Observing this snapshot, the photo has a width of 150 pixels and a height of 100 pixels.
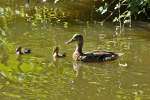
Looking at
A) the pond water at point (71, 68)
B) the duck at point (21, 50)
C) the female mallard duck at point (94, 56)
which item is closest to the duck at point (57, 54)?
the pond water at point (71, 68)

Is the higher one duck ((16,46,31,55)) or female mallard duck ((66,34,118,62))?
duck ((16,46,31,55))

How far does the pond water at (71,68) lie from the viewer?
1033 centimetres

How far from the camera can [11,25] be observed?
603 inches

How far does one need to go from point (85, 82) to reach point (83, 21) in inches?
202

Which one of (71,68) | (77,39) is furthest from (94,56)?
(77,39)

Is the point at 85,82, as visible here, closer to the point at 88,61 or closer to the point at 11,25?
the point at 88,61

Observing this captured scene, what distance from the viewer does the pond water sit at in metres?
10.3

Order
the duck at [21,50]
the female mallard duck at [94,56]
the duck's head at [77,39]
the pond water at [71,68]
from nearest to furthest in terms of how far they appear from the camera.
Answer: the pond water at [71,68]
the female mallard duck at [94,56]
the duck at [21,50]
the duck's head at [77,39]

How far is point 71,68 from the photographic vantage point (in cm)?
1199

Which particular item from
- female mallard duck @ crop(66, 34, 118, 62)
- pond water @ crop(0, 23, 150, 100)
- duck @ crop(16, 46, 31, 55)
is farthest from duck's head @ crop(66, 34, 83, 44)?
duck @ crop(16, 46, 31, 55)

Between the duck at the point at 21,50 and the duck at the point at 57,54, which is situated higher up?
the duck at the point at 21,50

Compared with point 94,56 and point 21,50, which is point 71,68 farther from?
point 21,50

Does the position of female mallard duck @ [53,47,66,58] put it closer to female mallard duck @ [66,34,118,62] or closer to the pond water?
the pond water

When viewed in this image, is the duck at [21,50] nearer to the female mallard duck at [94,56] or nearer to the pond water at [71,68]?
the pond water at [71,68]
